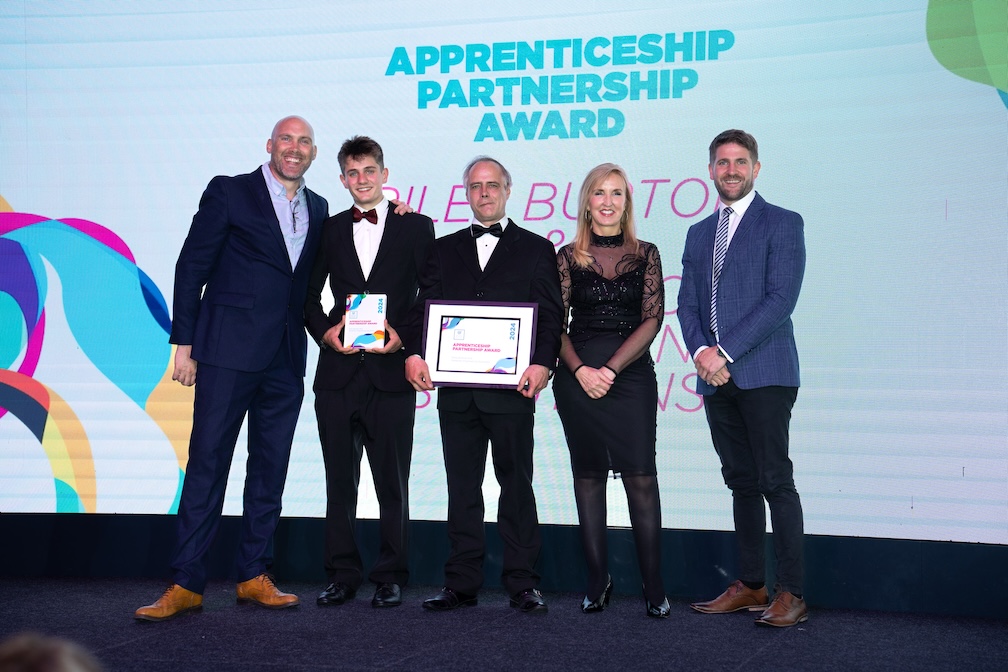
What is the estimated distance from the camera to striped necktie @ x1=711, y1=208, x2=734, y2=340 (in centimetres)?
345

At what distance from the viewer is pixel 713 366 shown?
332 cm

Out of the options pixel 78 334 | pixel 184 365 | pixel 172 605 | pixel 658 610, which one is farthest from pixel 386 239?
pixel 78 334

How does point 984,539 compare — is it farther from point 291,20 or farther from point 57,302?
point 57,302

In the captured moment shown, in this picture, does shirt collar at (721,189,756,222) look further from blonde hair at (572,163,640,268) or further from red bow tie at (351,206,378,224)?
red bow tie at (351,206,378,224)

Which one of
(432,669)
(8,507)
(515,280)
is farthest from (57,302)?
(432,669)

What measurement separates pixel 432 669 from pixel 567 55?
2557 mm

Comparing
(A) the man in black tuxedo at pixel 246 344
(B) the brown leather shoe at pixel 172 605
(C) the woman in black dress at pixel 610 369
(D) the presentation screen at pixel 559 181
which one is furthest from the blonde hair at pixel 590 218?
(B) the brown leather shoe at pixel 172 605

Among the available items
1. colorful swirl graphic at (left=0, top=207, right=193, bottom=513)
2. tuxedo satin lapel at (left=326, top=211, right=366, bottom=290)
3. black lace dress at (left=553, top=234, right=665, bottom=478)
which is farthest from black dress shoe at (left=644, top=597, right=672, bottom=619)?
colorful swirl graphic at (left=0, top=207, right=193, bottom=513)

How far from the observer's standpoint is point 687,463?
3.94 meters

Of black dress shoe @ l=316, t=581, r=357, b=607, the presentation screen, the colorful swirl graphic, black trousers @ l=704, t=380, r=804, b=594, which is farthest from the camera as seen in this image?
the colorful swirl graphic

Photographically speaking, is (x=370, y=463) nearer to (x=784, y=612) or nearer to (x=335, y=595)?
(x=335, y=595)

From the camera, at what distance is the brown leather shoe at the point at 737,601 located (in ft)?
11.3

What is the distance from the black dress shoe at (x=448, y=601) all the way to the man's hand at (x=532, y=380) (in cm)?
74

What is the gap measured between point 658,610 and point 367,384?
4.11 feet
